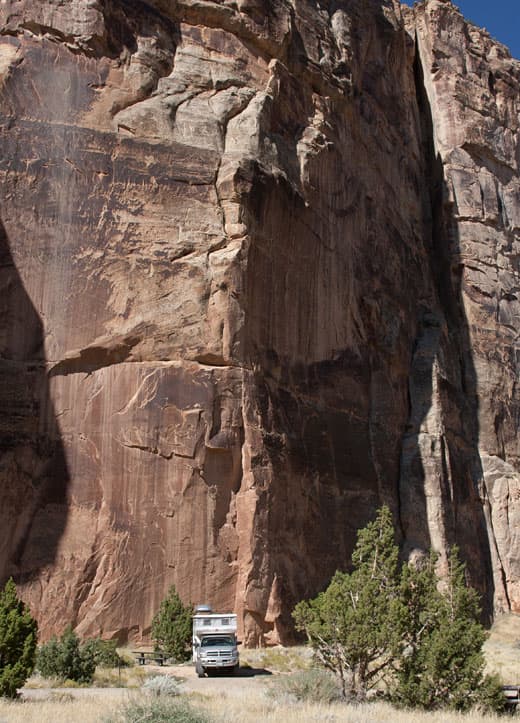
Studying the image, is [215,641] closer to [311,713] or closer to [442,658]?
[442,658]

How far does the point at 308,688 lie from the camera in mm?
16688

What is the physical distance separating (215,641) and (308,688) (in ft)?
16.7

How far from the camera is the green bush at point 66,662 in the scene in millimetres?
19484

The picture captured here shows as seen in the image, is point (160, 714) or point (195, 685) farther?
point (195, 685)

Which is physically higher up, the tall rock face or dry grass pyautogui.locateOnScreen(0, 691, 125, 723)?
the tall rock face

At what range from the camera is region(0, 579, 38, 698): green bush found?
15.5 m

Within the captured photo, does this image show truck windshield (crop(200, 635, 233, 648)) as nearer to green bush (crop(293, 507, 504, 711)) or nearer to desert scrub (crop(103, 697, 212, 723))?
green bush (crop(293, 507, 504, 711))


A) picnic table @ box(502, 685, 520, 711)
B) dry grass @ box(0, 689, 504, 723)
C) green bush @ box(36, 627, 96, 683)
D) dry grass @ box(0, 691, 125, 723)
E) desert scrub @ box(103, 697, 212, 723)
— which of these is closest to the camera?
desert scrub @ box(103, 697, 212, 723)

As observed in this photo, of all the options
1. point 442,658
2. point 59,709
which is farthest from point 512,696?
point 59,709

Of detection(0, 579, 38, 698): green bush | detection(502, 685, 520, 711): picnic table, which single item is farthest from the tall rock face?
detection(502, 685, 520, 711): picnic table

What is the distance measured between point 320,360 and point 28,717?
18646mm

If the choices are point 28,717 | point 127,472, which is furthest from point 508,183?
point 28,717

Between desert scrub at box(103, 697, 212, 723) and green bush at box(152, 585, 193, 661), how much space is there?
31.0ft

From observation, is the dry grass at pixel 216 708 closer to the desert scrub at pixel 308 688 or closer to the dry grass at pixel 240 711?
the dry grass at pixel 240 711
